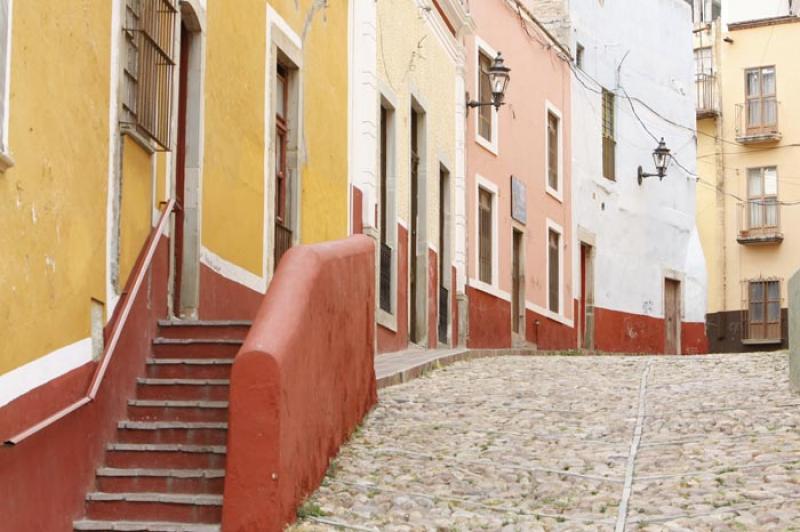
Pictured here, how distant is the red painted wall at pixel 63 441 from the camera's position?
736 cm

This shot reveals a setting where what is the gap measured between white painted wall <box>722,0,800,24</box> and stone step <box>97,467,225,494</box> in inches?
1434

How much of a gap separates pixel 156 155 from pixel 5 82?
2895mm

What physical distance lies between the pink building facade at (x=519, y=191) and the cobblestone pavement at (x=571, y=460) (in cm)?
911

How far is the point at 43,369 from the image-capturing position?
25.6ft

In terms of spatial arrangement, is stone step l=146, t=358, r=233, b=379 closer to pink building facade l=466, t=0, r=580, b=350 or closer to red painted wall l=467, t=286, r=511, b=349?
red painted wall l=467, t=286, r=511, b=349

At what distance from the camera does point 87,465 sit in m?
8.46

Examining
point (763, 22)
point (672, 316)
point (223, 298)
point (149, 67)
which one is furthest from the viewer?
point (763, 22)

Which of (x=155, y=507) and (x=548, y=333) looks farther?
(x=548, y=333)

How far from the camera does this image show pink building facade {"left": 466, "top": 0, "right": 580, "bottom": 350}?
76.2ft

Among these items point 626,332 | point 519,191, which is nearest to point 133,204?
point 519,191

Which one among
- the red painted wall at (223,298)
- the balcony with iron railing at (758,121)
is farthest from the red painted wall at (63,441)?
the balcony with iron railing at (758,121)

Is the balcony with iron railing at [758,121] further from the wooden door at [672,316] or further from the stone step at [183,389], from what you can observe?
the stone step at [183,389]

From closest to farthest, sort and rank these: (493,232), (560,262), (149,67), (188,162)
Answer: (149,67) → (188,162) → (493,232) → (560,262)

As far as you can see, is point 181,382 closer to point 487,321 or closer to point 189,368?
point 189,368
